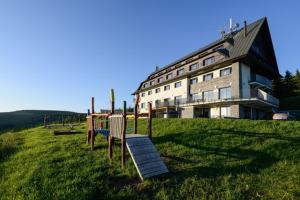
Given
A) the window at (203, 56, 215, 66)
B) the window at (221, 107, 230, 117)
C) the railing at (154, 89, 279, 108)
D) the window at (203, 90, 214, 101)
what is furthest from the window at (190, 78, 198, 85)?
the window at (221, 107, 230, 117)

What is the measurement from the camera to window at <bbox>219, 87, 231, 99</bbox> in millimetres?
28584

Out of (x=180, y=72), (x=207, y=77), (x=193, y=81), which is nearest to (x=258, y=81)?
(x=207, y=77)

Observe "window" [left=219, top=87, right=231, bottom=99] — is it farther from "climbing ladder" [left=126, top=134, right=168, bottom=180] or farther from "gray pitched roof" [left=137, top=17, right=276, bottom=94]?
"climbing ladder" [left=126, top=134, right=168, bottom=180]

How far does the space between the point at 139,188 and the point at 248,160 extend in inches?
199

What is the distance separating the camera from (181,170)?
9.16 m

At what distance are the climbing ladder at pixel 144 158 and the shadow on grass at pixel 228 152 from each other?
2.10 feet

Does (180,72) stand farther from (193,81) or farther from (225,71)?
(225,71)

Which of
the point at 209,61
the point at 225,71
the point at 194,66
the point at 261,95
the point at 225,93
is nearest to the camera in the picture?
the point at 261,95

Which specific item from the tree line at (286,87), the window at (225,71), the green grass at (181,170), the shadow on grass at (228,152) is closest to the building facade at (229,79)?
the window at (225,71)

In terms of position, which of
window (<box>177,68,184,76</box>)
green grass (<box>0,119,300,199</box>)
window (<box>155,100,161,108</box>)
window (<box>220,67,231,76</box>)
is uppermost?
window (<box>177,68,184,76</box>)

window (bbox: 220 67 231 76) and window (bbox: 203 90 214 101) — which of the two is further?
window (bbox: 203 90 214 101)

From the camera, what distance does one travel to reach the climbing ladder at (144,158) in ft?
28.1

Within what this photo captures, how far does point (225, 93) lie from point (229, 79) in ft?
6.09

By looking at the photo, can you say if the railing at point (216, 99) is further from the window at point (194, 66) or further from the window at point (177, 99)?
the window at point (194, 66)
